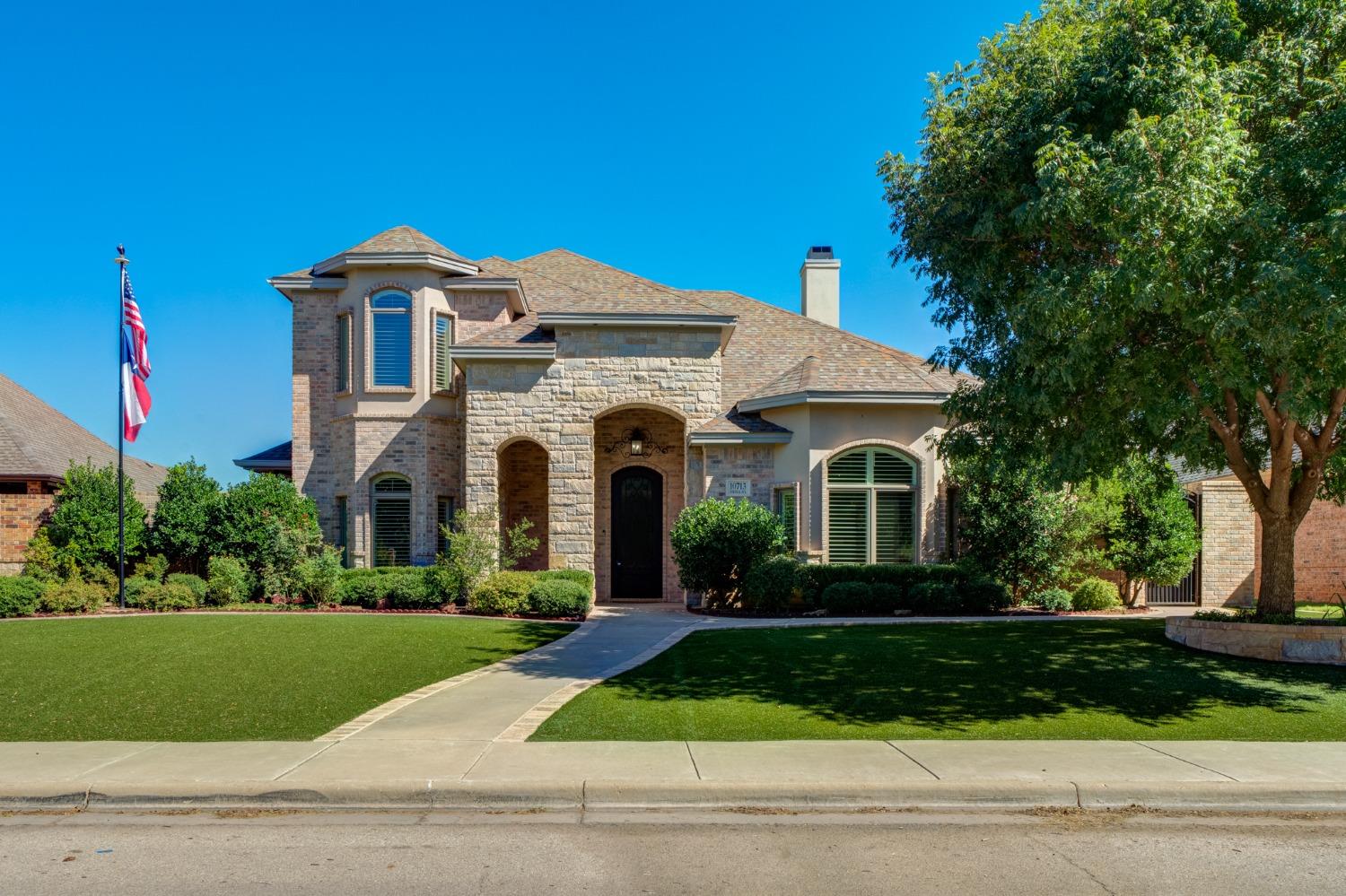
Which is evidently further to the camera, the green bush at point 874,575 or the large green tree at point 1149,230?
the green bush at point 874,575

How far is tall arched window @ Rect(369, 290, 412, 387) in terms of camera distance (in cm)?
1967

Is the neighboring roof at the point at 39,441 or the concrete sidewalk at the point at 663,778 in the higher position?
the neighboring roof at the point at 39,441

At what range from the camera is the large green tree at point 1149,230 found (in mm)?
8594

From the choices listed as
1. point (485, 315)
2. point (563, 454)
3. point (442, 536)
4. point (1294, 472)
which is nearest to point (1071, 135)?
point (1294, 472)

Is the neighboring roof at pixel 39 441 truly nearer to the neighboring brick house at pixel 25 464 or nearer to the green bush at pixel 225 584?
the neighboring brick house at pixel 25 464

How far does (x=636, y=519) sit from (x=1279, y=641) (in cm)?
1255

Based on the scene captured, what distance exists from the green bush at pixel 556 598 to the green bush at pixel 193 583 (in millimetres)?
6823

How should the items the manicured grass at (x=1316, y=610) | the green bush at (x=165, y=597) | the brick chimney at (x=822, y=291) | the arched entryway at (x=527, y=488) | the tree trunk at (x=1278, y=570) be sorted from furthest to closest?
the brick chimney at (x=822, y=291) → the arched entryway at (x=527, y=488) → the green bush at (x=165, y=597) → the manicured grass at (x=1316, y=610) → the tree trunk at (x=1278, y=570)

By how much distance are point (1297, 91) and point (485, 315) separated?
15278mm

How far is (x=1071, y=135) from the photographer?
33.0 ft

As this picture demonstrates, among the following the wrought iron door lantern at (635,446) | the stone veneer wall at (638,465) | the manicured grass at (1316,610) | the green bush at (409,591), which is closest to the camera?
the manicured grass at (1316,610)

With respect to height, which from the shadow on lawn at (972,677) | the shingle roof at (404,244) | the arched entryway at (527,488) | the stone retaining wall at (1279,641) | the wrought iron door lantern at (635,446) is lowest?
the shadow on lawn at (972,677)

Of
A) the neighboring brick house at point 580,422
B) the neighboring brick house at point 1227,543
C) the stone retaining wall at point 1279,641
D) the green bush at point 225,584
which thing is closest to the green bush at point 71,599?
the green bush at point 225,584

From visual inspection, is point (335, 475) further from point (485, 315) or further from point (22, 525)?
point (22, 525)
